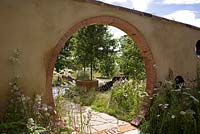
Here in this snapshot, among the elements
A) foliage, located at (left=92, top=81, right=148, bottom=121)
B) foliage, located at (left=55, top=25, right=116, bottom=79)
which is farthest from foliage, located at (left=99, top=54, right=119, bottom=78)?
foliage, located at (left=92, top=81, right=148, bottom=121)

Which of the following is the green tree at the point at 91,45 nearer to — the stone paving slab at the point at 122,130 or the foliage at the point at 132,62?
the foliage at the point at 132,62

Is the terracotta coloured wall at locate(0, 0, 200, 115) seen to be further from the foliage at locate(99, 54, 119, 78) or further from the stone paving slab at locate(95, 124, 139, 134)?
the foliage at locate(99, 54, 119, 78)

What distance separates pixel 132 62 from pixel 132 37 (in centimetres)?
363

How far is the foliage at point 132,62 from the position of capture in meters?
9.37

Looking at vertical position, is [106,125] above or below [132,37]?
below

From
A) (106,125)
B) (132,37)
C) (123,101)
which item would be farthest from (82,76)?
(132,37)

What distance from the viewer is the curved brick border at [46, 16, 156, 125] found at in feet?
14.9

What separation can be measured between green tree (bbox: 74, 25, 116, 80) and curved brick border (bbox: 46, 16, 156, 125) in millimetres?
5988

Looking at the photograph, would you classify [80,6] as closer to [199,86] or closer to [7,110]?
[7,110]

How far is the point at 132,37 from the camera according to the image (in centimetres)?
604

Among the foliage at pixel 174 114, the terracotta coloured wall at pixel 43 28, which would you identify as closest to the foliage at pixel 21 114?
the terracotta coloured wall at pixel 43 28

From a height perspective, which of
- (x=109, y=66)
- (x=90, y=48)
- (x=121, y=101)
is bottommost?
(x=121, y=101)

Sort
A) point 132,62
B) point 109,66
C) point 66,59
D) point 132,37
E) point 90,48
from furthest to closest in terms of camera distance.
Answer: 1. point 109,66
2. point 66,59
3. point 90,48
4. point 132,62
5. point 132,37

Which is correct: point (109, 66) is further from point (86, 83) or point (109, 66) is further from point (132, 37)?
point (132, 37)
